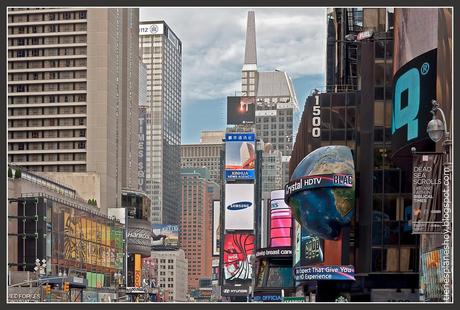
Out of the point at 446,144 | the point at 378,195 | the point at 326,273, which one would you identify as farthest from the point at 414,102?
the point at 446,144

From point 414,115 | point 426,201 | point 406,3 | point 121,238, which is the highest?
point 406,3

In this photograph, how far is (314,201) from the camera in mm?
84125

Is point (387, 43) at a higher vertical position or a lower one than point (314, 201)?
higher

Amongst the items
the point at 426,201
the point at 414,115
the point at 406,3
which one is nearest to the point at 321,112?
the point at 414,115

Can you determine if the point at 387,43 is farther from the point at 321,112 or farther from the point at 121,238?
the point at 121,238

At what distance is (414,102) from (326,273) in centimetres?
2645

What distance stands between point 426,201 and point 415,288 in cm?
3268

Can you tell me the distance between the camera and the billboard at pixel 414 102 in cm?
6238

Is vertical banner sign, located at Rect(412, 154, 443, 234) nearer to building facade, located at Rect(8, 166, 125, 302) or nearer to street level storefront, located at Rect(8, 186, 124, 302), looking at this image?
street level storefront, located at Rect(8, 186, 124, 302)

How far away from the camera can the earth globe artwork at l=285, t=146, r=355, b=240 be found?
8281 cm

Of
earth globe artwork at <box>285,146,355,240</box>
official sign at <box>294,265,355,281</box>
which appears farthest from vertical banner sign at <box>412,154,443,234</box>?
official sign at <box>294,265,355,281</box>

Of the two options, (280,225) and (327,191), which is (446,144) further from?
(280,225)

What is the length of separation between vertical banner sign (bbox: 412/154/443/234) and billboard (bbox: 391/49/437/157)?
1164cm

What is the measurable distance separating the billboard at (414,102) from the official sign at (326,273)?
60.8 feet
